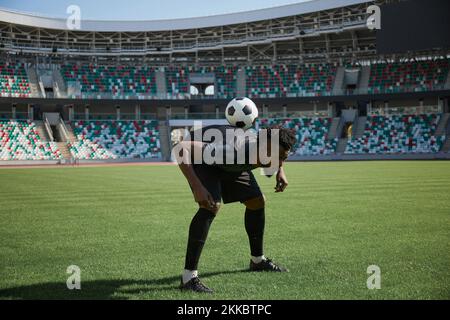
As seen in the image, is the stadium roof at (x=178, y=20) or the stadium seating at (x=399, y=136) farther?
the stadium roof at (x=178, y=20)

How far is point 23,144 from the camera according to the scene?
4419 cm

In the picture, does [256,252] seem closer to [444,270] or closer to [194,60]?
[444,270]

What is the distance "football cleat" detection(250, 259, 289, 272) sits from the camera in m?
4.80

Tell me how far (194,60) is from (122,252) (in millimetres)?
53137

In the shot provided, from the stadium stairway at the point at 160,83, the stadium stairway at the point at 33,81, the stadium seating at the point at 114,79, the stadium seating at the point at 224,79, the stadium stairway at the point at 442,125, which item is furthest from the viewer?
the stadium stairway at the point at 160,83

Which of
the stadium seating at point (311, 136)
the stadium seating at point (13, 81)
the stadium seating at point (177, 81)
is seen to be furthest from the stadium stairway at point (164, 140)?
the stadium seating at point (13, 81)

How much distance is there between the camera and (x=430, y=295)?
12.7 feet

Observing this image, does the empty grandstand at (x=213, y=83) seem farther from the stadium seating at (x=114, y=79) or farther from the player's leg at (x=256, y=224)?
the player's leg at (x=256, y=224)

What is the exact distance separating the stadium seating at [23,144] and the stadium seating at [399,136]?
104 ft

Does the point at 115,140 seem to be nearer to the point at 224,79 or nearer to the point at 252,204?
the point at 224,79

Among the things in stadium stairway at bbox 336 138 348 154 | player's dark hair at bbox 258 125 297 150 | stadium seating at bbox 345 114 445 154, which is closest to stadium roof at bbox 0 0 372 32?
stadium seating at bbox 345 114 445 154

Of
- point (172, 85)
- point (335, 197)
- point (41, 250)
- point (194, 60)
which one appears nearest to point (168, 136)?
point (172, 85)

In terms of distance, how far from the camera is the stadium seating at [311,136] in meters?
47.7

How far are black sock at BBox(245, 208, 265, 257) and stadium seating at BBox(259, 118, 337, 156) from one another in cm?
4230
